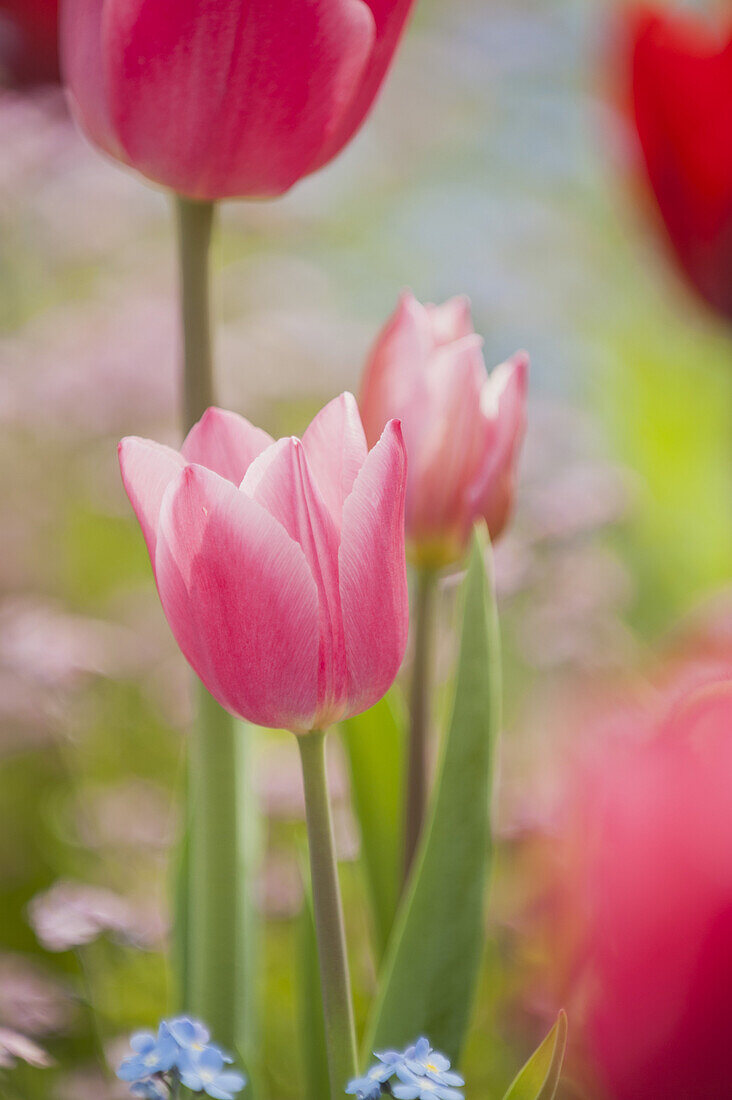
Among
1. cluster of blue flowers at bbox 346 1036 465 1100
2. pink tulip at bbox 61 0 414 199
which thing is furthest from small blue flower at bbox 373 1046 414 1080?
pink tulip at bbox 61 0 414 199

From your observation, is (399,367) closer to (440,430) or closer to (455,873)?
(440,430)

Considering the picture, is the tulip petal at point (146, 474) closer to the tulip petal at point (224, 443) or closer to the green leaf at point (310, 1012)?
the tulip petal at point (224, 443)

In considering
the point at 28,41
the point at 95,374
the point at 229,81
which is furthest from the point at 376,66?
the point at 28,41

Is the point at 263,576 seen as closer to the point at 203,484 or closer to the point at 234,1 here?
the point at 203,484

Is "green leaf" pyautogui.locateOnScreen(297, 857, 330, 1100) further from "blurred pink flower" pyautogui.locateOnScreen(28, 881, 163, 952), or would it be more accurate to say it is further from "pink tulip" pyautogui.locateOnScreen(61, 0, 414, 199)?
"pink tulip" pyautogui.locateOnScreen(61, 0, 414, 199)

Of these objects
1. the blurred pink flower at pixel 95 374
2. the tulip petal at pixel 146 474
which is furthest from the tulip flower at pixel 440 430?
Result: the blurred pink flower at pixel 95 374

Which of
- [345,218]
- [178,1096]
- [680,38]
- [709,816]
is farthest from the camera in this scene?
[345,218]

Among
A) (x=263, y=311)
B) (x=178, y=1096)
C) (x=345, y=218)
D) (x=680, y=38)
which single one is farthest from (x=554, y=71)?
(x=178, y=1096)
